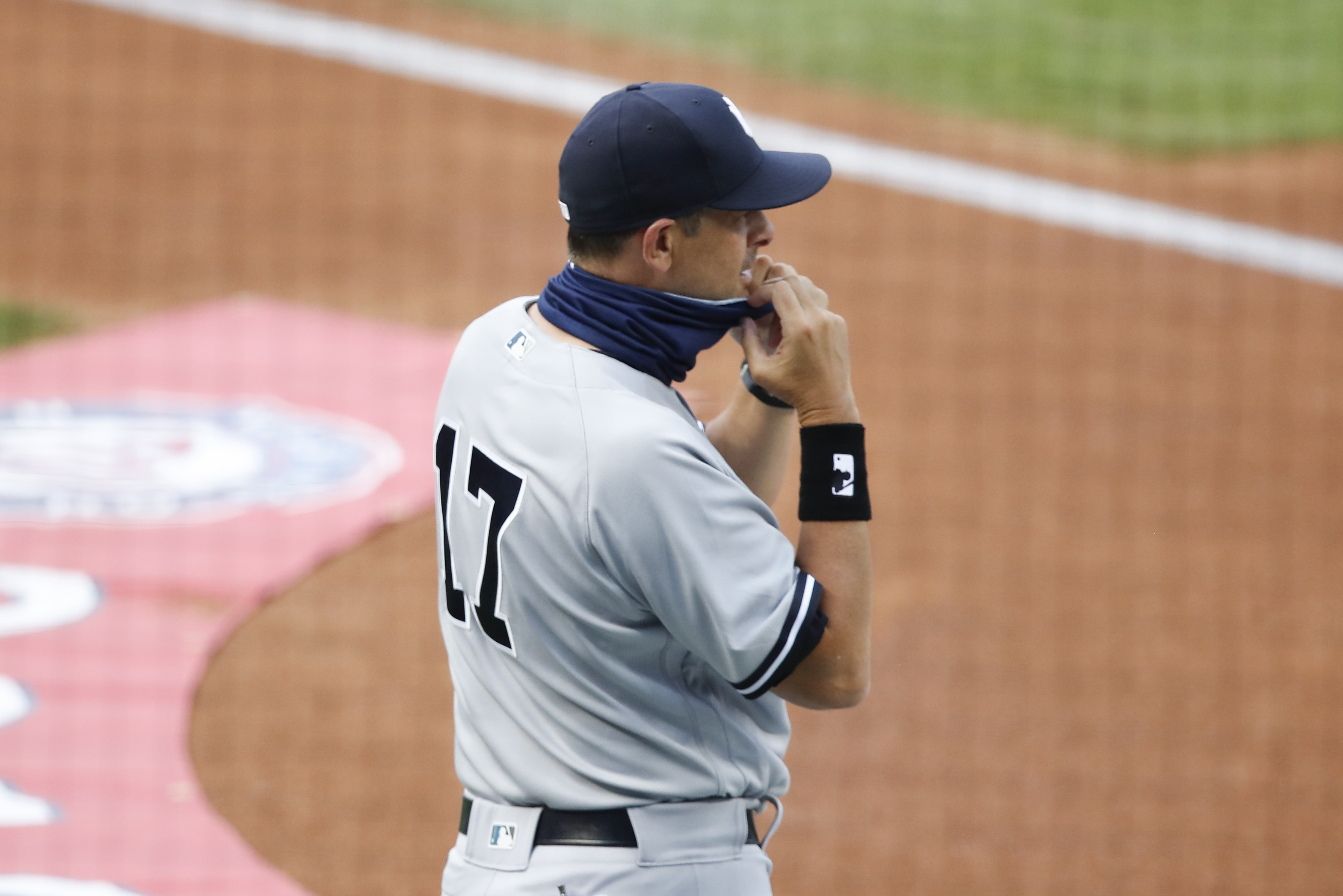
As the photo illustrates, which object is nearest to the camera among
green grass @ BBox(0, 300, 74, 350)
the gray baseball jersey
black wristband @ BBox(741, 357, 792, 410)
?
the gray baseball jersey

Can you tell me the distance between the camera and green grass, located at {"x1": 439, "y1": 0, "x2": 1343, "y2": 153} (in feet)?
42.1

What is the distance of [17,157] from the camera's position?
10781mm

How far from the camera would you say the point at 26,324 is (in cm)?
820

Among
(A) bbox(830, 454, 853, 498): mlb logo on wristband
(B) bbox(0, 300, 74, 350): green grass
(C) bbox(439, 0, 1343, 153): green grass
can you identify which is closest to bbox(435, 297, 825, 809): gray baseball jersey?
(A) bbox(830, 454, 853, 498): mlb logo on wristband

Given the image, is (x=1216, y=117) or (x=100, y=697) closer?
(x=100, y=697)

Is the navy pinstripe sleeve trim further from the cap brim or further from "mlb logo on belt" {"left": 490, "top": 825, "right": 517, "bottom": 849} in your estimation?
the cap brim

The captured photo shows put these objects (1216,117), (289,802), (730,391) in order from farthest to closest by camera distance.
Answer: (1216,117)
(730,391)
(289,802)

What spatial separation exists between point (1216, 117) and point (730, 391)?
7.02 meters

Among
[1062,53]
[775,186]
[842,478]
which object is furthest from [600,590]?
[1062,53]

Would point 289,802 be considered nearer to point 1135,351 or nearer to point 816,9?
point 1135,351

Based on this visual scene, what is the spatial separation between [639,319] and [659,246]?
0.11 metres

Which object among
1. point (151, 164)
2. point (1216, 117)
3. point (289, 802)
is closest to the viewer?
point (289, 802)

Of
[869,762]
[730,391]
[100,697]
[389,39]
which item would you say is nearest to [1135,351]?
[730,391]

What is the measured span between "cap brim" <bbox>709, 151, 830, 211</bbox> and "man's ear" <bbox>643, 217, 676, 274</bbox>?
0.24 feet
